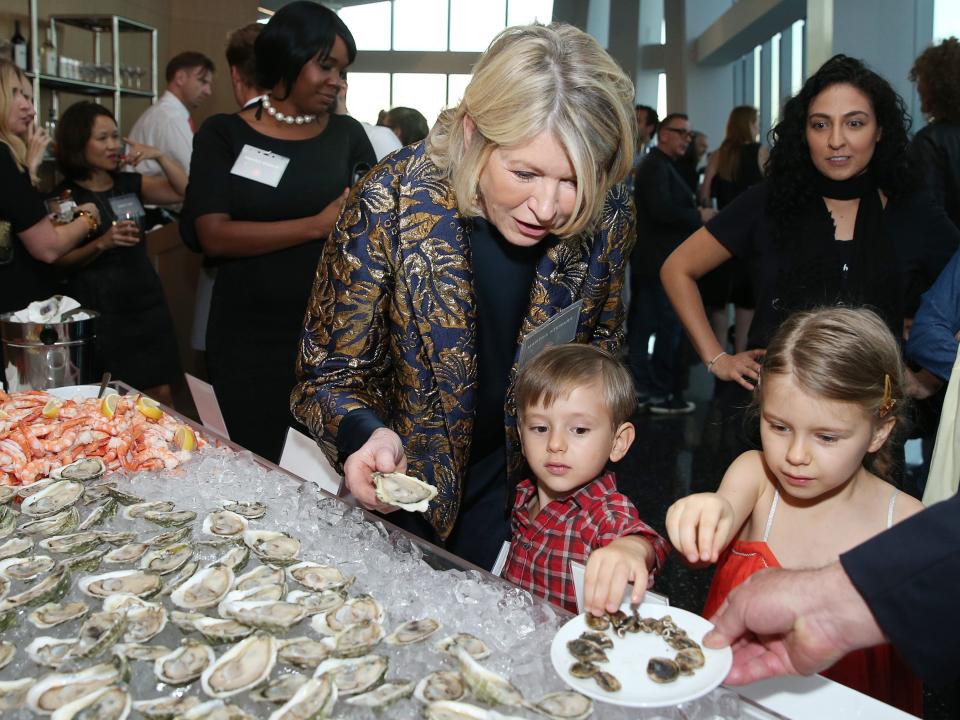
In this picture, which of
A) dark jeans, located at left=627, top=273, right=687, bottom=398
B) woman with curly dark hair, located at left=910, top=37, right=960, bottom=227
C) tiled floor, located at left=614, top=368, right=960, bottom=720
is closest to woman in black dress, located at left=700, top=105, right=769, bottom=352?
dark jeans, located at left=627, top=273, right=687, bottom=398

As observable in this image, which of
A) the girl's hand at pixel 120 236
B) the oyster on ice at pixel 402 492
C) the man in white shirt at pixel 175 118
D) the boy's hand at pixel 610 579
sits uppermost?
the man in white shirt at pixel 175 118

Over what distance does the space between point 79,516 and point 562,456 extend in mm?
722

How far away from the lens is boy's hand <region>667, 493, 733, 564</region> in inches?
42.3

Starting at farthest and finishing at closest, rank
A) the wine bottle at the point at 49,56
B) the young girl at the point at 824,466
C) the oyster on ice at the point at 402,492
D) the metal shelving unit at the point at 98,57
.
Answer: the wine bottle at the point at 49,56 → the metal shelving unit at the point at 98,57 → the young girl at the point at 824,466 → the oyster on ice at the point at 402,492

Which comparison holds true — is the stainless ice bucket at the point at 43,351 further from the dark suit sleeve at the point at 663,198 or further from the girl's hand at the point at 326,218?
the dark suit sleeve at the point at 663,198

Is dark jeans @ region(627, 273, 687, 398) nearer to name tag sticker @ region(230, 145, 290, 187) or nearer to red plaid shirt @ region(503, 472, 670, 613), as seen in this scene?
name tag sticker @ region(230, 145, 290, 187)

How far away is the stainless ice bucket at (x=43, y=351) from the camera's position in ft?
6.18

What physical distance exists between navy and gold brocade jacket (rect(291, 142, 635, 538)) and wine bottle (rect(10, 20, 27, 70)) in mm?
4469

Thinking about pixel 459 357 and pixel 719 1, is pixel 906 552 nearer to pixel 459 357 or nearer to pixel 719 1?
pixel 459 357

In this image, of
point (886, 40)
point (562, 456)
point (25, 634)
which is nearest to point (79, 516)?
point (25, 634)

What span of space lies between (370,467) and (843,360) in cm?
76

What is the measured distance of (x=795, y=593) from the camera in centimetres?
86

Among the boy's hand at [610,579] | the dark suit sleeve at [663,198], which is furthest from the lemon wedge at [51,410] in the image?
the dark suit sleeve at [663,198]

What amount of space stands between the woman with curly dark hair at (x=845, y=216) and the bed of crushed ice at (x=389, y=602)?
1240mm
